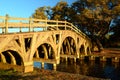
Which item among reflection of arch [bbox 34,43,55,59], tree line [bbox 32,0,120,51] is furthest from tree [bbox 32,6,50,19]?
reflection of arch [bbox 34,43,55,59]

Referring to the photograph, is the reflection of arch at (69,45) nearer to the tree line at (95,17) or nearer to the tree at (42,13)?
the tree line at (95,17)

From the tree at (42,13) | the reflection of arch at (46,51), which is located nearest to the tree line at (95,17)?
the tree at (42,13)

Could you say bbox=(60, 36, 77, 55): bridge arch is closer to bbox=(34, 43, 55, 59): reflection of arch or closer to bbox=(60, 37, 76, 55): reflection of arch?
bbox=(60, 37, 76, 55): reflection of arch

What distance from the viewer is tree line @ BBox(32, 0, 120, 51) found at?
46688 mm

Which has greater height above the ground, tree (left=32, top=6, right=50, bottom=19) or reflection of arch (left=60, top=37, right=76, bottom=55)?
tree (left=32, top=6, right=50, bottom=19)

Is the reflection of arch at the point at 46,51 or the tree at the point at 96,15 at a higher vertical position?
the tree at the point at 96,15

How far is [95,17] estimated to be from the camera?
1853 inches

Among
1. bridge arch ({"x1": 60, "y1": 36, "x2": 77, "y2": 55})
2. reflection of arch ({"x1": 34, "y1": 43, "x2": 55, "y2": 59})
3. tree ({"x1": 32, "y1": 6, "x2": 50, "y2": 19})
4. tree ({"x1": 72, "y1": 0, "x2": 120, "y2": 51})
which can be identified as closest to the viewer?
reflection of arch ({"x1": 34, "y1": 43, "x2": 55, "y2": 59})

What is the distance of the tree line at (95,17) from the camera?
46688 millimetres

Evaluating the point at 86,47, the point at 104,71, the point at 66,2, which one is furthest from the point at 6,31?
the point at 66,2

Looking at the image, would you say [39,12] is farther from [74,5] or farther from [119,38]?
[119,38]

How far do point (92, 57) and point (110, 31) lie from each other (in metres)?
12.7

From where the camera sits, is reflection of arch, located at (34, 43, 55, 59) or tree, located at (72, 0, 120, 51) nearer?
reflection of arch, located at (34, 43, 55, 59)

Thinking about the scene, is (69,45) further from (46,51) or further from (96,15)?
(46,51)
